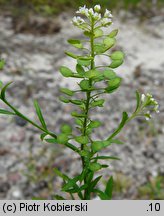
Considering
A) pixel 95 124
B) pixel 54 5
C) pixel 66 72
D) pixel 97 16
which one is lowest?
pixel 95 124

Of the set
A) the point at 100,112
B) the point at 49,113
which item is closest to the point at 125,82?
the point at 100,112

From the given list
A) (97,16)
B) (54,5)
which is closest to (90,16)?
(97,16)

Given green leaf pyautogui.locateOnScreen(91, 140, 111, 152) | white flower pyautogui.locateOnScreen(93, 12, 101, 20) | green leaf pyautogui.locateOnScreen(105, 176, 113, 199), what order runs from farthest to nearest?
green leaf pyautogui.locateOnScreen(105, 176, 113, 199) < green leaf pyautogui.locateOnScreen(91, 140, 111, 152) < white flower pyautogui.locateOnScreen(93, 12, 101, 20)

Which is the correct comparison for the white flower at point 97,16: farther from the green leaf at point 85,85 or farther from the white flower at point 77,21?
the green leaf at point 85,85

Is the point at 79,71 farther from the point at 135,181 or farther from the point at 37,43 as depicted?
the point at 37,43

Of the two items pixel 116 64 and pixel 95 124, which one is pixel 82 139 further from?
pixel 116 64

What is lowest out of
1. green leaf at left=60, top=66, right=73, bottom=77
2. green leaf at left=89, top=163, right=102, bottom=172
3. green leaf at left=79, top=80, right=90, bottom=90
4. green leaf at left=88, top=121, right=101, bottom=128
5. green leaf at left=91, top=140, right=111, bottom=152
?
green leaf at left=89, top=163, right=102, bottom=172

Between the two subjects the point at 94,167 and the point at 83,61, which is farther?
the point at 94,167

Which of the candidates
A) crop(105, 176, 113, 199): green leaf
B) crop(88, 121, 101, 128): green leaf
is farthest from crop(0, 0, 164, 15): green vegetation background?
crop(88, 121, 101, 128): green leaf

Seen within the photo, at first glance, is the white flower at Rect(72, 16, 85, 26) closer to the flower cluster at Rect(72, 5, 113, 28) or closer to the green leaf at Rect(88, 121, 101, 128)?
the flower cluster at Rect(72, 5, 113, 28)

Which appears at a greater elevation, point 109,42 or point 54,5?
point 54,5

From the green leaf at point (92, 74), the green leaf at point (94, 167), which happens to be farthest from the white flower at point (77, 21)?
the green leaf at point (94, 167)
